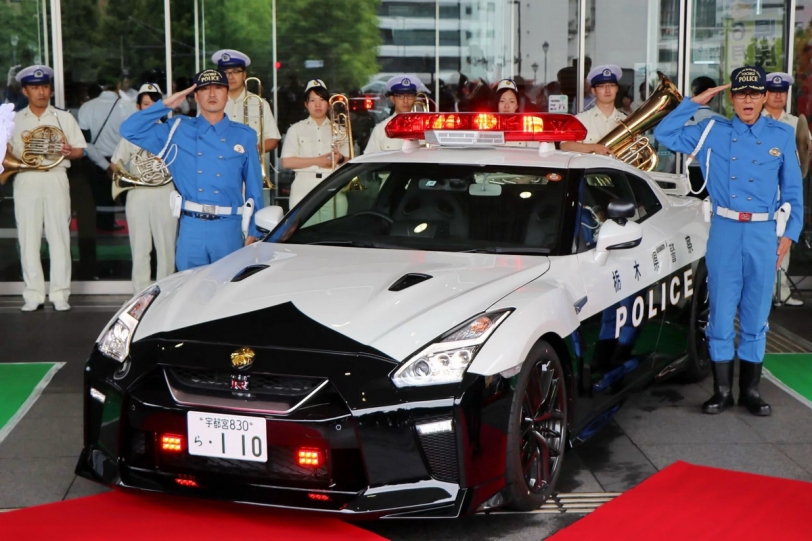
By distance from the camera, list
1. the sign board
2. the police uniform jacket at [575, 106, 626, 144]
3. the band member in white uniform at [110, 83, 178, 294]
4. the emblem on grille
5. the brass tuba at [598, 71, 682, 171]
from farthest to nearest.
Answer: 1. the sign board
2. the band member in white uniform at [110, 83, 178, 294]
3. the police uniform jacket at [575, 106, 626, 144]
4. the brass tuba at [598, 71, 682, 171]
5. the emblem on grille

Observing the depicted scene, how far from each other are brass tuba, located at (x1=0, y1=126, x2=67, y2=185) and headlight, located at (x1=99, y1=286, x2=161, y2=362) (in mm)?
5121

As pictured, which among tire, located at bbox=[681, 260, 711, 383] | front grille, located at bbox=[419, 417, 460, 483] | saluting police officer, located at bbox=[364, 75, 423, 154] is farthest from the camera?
saluting police officer, located at bbox=[364, 75, 423, 154]

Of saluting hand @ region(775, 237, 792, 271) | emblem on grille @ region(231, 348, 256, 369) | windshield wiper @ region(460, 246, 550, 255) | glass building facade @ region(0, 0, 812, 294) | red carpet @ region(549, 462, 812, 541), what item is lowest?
red carpet @ region(549, 462, 812, 541)

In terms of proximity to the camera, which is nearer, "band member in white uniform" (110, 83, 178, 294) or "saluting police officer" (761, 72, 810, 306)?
"saluting police officer" (761, 72, 810, 306)

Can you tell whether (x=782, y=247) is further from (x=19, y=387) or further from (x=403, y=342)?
(x=19, y=387)

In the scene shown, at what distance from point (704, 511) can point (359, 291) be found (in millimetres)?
1561

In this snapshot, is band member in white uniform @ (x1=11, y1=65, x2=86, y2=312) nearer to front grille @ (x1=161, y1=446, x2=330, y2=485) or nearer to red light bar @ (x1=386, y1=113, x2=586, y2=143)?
red light bar @ (x1=386, y1=113, x2=586, y2=143)

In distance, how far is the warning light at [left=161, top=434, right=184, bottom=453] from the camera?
397cm

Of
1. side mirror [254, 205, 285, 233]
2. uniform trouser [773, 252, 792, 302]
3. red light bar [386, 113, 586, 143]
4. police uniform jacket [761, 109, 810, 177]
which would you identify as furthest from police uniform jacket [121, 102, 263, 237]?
uniform trouser [773, 252, 792, 302]

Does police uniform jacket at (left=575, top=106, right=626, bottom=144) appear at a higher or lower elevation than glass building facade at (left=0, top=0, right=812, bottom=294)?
lower

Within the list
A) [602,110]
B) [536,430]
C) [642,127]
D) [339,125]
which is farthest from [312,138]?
[536,430]

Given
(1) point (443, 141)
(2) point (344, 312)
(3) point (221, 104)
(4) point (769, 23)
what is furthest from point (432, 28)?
(2) point (344, 312)

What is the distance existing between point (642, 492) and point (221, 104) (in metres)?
3.38

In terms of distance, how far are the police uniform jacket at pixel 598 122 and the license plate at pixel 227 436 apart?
585 centimetres
